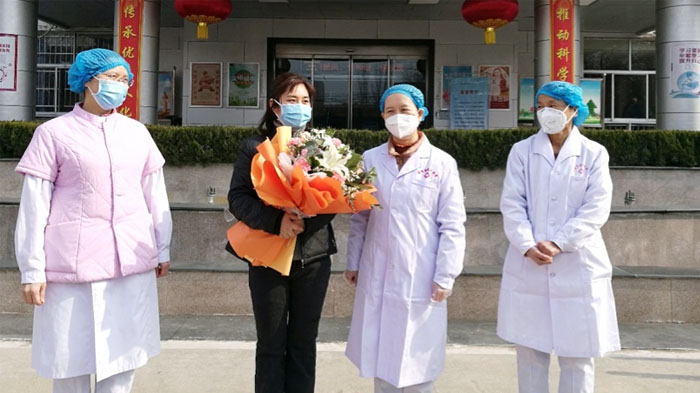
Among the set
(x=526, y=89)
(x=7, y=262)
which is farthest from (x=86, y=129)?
(x=526, y=89)

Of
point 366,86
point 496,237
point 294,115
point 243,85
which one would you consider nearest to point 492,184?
point 496,237

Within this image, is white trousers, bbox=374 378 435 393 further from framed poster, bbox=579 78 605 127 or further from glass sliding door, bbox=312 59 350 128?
framed poster, bbox=579 78 605 127

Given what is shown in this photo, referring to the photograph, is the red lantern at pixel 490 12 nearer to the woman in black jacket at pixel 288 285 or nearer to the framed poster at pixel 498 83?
the framed poster at pixel 498 83

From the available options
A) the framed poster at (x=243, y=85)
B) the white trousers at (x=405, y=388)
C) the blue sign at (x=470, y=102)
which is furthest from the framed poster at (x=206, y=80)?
the white trousers at (x=405, y=388)

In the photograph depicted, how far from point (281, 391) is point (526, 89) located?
11703mm

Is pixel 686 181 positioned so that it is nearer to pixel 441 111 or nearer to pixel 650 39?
pixel 441 111

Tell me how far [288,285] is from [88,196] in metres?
0.99

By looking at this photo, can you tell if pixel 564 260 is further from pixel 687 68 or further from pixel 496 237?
pixel 687 68

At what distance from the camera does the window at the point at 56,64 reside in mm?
14805

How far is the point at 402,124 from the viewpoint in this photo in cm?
290

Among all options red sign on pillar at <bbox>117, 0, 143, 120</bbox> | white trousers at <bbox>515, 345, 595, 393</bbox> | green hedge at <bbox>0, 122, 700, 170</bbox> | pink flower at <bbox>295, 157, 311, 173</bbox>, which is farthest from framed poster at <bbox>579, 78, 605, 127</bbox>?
pink flower at <bbox>295, 157, 311, 173</bbox>

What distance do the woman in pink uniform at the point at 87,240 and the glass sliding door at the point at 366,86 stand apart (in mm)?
10549

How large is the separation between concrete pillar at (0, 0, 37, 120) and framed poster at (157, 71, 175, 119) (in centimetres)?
331

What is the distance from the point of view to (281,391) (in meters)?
2.85
